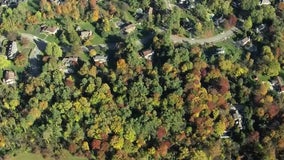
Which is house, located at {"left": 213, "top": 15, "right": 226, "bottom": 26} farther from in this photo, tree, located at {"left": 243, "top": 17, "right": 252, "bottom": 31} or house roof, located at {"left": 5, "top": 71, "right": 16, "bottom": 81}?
house roof, located at {"left": 5, "top": 71, "right": 16, "bottom": 81}

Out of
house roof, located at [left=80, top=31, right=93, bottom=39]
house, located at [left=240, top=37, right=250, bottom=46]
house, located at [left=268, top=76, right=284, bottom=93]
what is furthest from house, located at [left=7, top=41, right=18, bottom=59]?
house, located at [left=268, top=76, right=284, bottom=93]

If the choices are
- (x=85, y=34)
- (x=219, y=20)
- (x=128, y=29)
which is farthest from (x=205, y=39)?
(x=85, y=34)

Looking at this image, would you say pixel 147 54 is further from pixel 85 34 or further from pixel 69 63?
pixel 69 63

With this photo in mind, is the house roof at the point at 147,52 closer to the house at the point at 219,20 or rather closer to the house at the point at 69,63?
the house at the point at 69,63

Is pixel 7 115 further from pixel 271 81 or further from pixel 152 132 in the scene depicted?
pixel 271 81

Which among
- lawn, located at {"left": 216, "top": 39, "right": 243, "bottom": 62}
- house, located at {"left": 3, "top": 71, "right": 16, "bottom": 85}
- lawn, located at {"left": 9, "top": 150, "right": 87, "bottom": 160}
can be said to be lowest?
lawn, located at {"left": 9, "top": 150, "right": 87, "bottom": 160}

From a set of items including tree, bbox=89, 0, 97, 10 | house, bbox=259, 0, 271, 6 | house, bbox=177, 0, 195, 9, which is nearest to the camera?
tree, bbox=89, 0, 97, 10

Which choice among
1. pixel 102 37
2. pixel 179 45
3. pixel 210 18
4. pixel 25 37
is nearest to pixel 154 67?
pixel 179 45

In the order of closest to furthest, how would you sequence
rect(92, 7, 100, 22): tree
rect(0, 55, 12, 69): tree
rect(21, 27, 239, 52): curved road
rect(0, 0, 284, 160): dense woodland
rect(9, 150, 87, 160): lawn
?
1. rect(9, 150, 87, 160): lawn
2. rect(0, 0, 284, 160): dense woodland
3. rect(0, 55, 12, 69): tree
4. rect(21, 27, 239, 52): curved road
5. rect(92, 7, 100, 22): tree
